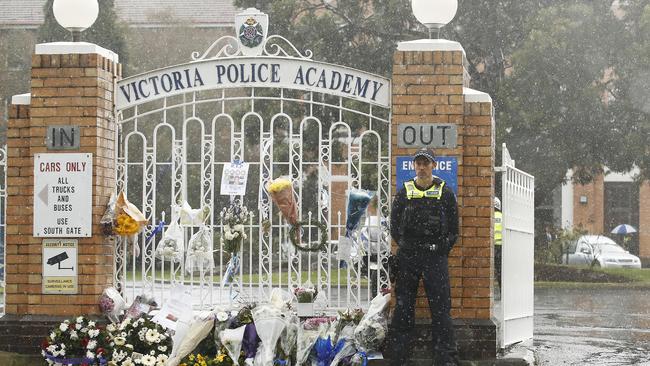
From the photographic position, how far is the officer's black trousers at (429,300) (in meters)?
10.1

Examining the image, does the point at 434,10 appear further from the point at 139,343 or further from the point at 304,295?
the point at 139,343

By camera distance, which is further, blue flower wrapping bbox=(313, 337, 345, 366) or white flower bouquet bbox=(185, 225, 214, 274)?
white flower bouquet bbox=(185, 225, 214, 274)

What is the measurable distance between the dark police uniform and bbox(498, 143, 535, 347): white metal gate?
4.01ft

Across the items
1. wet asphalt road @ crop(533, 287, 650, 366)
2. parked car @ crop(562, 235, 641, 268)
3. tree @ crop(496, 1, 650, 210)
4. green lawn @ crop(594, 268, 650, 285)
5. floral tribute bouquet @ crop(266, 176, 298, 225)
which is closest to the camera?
floral tribute bouquet @ crop(266, 176, 298, 225)

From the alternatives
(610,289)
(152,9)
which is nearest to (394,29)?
(610,289)

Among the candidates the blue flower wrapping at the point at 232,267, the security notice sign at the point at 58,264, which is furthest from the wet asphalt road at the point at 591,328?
the security notice sign at the point at 58,264

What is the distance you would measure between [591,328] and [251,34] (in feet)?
22.6

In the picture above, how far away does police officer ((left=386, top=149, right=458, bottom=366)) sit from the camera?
32.9 ft

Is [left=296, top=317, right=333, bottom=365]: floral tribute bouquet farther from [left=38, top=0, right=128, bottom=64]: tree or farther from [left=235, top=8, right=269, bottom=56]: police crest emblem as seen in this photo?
[left=38, top=0, right=128, bottom=64]: tree

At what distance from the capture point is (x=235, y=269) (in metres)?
11.0

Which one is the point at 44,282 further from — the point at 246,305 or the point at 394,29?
the point at 394,29

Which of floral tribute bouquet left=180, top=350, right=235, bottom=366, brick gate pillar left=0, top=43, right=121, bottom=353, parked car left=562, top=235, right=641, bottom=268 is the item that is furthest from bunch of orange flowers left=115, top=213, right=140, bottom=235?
parked car left=562, top=235, right=641, bottom=268

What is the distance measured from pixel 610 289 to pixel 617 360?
15.6 meters

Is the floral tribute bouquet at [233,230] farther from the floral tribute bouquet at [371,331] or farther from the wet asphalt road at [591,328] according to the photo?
the wet asphalt road at [591,328]
